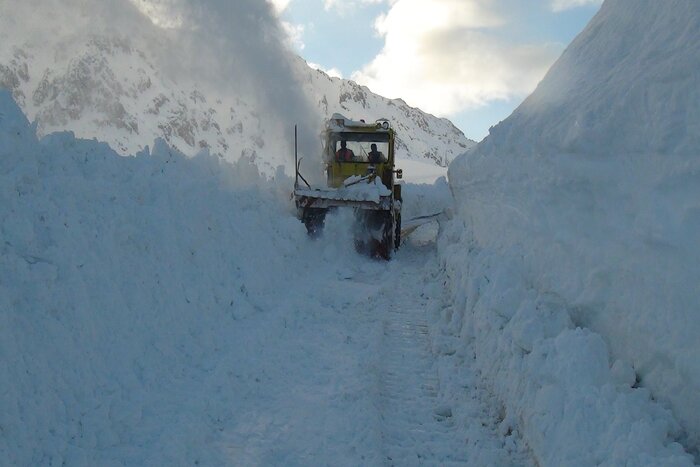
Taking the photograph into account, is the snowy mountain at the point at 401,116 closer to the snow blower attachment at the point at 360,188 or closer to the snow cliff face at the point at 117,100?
the snow cliff face at the point at 117,100

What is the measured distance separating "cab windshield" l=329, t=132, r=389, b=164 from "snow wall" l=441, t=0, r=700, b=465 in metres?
7.07

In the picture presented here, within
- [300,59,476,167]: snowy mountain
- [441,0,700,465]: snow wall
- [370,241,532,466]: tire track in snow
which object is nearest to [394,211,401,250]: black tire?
[370,241,532,466]: tire track in snow

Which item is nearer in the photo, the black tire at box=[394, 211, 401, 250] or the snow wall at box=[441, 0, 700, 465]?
the snow wall at box=[441, 0, 700, 465]

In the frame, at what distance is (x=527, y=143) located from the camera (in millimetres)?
6359

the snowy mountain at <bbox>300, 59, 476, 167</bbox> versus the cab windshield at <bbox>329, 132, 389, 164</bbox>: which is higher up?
the snowy mountain at <bbox>300, 59, 476, 167</bbox>

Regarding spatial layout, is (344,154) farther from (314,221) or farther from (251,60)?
(251,60)

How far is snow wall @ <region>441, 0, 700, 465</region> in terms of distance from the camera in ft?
10.0

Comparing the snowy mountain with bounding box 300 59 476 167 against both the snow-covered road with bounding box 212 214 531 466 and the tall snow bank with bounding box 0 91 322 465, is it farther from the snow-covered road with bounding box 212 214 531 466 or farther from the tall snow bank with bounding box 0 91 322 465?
the tall snow bank with bounding box 0 91 322 465

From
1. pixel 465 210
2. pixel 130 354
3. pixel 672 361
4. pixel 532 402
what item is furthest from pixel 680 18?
pixel 465 210

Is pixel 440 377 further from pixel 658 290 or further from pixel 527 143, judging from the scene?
pixel 527 143

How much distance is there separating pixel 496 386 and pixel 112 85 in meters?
102

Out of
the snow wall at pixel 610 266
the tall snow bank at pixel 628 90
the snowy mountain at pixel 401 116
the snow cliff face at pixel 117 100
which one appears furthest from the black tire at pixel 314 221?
the snowy mountain at pixel 401 116

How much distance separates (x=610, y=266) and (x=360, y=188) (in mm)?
7798

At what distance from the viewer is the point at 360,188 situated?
37.2 ft
